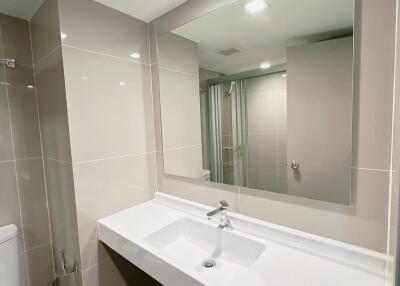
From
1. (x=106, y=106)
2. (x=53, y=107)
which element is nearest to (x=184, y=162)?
(x=106, y=106)

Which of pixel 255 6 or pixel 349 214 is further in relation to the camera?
pixel 255 6

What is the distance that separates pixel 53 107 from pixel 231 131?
1023mm

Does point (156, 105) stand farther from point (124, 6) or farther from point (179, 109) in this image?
point (124, 6)

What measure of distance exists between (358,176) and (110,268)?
4.52 feet

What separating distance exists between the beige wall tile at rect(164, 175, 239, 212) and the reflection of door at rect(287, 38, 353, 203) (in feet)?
1.02

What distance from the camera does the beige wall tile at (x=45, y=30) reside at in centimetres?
107

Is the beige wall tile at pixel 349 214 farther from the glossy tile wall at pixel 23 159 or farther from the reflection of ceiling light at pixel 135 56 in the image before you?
the glossy tile wall at pixel 23 159

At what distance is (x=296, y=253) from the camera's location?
2.84 ft

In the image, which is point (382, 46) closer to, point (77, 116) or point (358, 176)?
point (358, 176)

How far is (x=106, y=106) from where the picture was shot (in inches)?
48.0

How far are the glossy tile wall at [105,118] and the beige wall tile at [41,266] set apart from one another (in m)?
0.57

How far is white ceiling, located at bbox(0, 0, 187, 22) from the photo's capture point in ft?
3.87

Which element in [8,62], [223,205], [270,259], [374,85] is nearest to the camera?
[374,85]

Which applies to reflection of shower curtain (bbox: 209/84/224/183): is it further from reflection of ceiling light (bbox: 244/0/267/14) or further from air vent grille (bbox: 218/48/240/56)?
reflection of ceiling light (bbox: 244/0/267/14)
